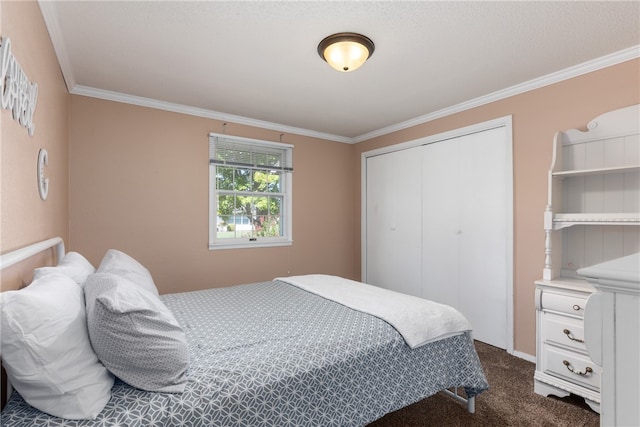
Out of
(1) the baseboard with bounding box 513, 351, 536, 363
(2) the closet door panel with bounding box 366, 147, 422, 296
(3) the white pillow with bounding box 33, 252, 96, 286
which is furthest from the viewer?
(2) the closet door panel with bounding box 366, 147, 422, 296

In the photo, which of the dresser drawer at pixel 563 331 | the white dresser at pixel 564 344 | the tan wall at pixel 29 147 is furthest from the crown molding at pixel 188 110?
the dresser drawer at pixel 563 331

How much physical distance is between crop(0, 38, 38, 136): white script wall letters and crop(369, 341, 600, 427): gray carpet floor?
7.88ft

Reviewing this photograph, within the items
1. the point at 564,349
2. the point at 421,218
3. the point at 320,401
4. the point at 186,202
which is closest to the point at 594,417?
the point at 564,349

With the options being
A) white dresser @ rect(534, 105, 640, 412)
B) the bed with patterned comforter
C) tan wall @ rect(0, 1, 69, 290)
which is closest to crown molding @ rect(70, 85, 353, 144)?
tan wall @ rect(0, 1, 69, 290)

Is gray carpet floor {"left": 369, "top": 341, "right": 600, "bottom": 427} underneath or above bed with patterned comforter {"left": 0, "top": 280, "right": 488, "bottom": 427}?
underneath

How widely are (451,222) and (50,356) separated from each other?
3.49 metres

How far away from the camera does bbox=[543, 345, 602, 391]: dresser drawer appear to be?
216 cm

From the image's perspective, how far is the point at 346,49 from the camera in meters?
2.19

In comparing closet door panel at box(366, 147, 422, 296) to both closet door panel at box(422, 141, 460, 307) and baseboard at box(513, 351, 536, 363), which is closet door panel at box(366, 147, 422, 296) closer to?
closet door panel at box(422, 141, 460, 307)

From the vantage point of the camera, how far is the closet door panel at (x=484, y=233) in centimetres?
321

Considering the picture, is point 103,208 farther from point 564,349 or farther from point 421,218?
point 564,349

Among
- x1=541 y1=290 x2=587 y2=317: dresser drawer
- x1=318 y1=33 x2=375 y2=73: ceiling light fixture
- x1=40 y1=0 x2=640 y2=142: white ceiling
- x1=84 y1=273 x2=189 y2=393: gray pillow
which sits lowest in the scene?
x1=541 y1=290 x2=587 y2=317: dresser drawer

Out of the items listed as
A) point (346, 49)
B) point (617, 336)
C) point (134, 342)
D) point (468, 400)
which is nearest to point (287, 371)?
point (134, 342)

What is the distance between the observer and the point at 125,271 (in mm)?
2004
